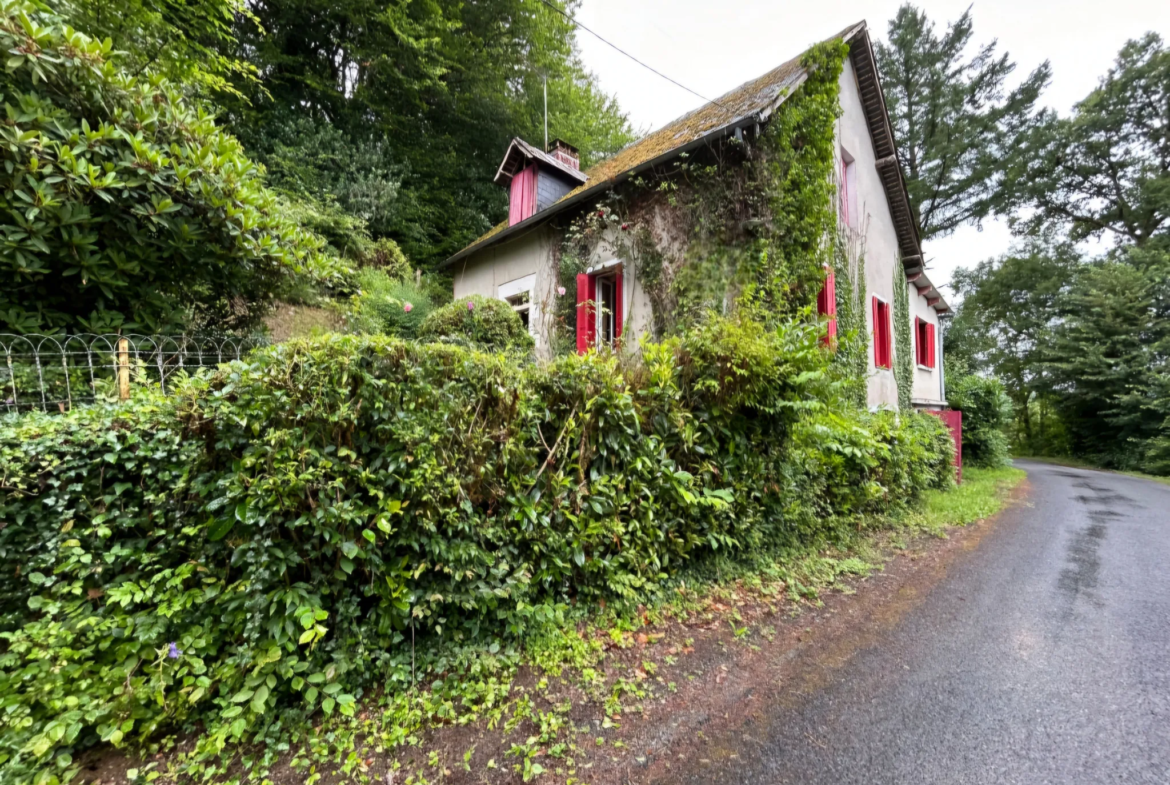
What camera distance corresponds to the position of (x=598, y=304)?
7.44 meters

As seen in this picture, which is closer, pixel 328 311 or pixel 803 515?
pixel 803 515

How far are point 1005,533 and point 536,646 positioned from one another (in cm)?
626

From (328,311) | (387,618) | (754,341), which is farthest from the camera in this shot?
(328,311)

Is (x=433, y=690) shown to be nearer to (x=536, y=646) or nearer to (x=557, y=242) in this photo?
(x=536, y=646)

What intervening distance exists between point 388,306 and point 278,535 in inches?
294

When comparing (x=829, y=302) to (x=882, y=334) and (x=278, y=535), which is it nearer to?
(x=882, y=334)

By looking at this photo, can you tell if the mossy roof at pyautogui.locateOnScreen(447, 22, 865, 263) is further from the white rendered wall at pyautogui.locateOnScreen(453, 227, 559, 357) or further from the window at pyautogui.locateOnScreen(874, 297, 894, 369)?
the window at pyautogui.locateOnScreen(874, 297, 894, 369)

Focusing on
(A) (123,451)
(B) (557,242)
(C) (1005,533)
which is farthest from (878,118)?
(A) (123,451)

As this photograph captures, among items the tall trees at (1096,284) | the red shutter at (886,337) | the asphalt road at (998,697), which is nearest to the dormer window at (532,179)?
the red shutter at (886,337)

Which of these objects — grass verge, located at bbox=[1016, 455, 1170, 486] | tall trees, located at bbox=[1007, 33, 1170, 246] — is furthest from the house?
tall trees, located at bbox=[1007, 33, 1170, 246]

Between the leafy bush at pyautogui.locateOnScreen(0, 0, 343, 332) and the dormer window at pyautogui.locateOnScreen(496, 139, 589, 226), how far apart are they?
6159 mm

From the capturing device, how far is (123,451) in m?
2.17

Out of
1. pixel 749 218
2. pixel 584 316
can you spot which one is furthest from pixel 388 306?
pixel 749 218

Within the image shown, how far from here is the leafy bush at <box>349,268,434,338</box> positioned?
25.4ft
